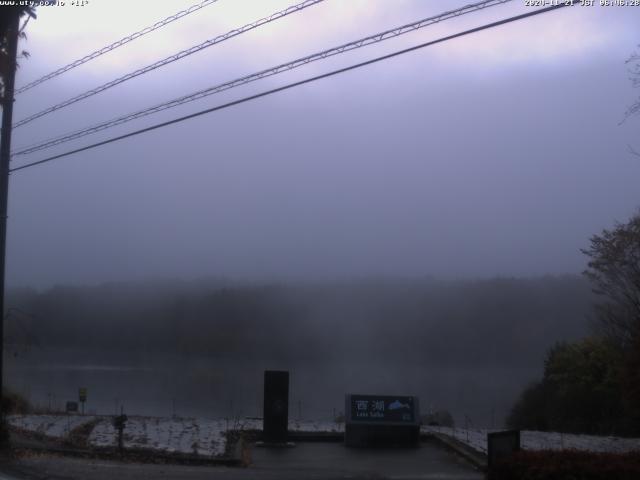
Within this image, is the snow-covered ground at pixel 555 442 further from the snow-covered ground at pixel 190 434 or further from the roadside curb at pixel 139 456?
the roadside curb at pixel 139 456

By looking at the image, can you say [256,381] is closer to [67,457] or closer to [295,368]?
[295,368]

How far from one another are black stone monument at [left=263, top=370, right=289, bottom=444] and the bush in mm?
9819

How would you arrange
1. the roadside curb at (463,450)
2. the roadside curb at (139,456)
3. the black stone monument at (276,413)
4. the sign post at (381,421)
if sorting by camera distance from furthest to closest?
the sign post at (381,421) < the black stone monument at (276,413) < the roadside curb at (463,450) < the roadside curb at (139,456)

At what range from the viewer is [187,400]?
49719mm

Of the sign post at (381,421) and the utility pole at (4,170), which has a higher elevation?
the utility pole at (4,170)

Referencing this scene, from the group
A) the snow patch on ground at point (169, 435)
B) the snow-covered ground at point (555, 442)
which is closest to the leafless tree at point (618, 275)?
the snow-covered ground at point (555, 442)

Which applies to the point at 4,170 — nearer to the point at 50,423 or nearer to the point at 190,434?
the point at 50,423

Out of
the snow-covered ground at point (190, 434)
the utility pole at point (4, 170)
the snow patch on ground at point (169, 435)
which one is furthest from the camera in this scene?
the snow-covered ground at point (190, 434)

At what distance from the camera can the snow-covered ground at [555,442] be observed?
20.9 metres

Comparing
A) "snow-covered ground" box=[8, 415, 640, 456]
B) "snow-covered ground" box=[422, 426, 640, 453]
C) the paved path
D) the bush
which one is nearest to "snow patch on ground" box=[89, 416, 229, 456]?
"snow-covered ground" box=[8, 415, 640, 456]

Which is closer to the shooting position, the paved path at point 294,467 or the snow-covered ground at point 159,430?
the paved path at point 294,467

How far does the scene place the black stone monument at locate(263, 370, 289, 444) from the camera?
21469mm

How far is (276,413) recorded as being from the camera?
21484mm

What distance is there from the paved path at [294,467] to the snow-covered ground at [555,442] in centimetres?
187
